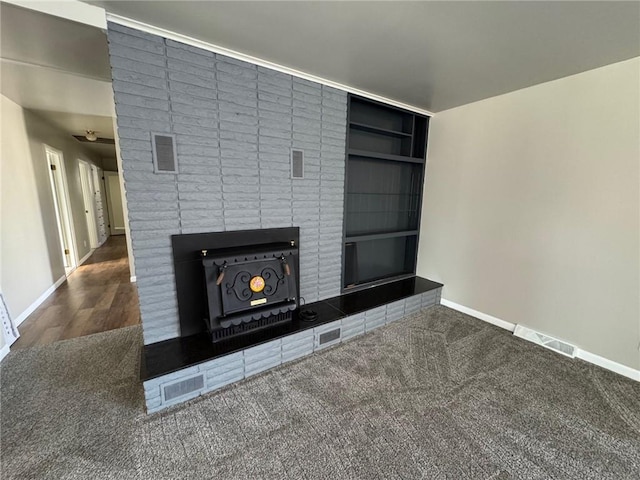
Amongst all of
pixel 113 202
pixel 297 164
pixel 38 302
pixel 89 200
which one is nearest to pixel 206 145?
pixel 297 164

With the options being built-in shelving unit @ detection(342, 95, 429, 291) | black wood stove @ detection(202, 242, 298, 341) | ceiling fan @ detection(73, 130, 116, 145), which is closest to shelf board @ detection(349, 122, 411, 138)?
built-in shelving unit @ detection(342, 95, 429, 291)

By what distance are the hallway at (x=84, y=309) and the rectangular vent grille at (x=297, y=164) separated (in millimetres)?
2335

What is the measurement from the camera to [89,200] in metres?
6.13

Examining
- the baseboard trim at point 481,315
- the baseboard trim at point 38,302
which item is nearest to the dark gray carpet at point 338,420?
the baseboard trim at point 481,315

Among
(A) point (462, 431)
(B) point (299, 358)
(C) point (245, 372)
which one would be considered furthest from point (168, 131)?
(A) point (462, 431)

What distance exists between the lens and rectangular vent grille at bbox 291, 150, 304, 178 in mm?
2426

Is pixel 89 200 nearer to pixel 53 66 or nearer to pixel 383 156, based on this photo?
pixel 53 66

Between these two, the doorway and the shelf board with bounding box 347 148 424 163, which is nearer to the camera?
the shelf board with bounding box 347 148 424 163

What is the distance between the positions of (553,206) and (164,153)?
3243 millimetres

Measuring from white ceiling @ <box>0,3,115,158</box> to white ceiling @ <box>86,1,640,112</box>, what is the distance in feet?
1.09

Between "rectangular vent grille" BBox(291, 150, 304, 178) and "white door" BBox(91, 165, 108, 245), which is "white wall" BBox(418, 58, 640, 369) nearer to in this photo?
"rectangular vent grille" BBox(291, 150, 304, 178)

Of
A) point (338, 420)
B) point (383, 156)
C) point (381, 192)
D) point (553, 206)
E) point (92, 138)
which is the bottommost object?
point (338, 420)

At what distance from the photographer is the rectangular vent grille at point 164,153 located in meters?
1.82

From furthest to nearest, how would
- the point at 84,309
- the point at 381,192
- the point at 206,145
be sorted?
the point at 381,192, the point at 84,309, the point at 206,145
